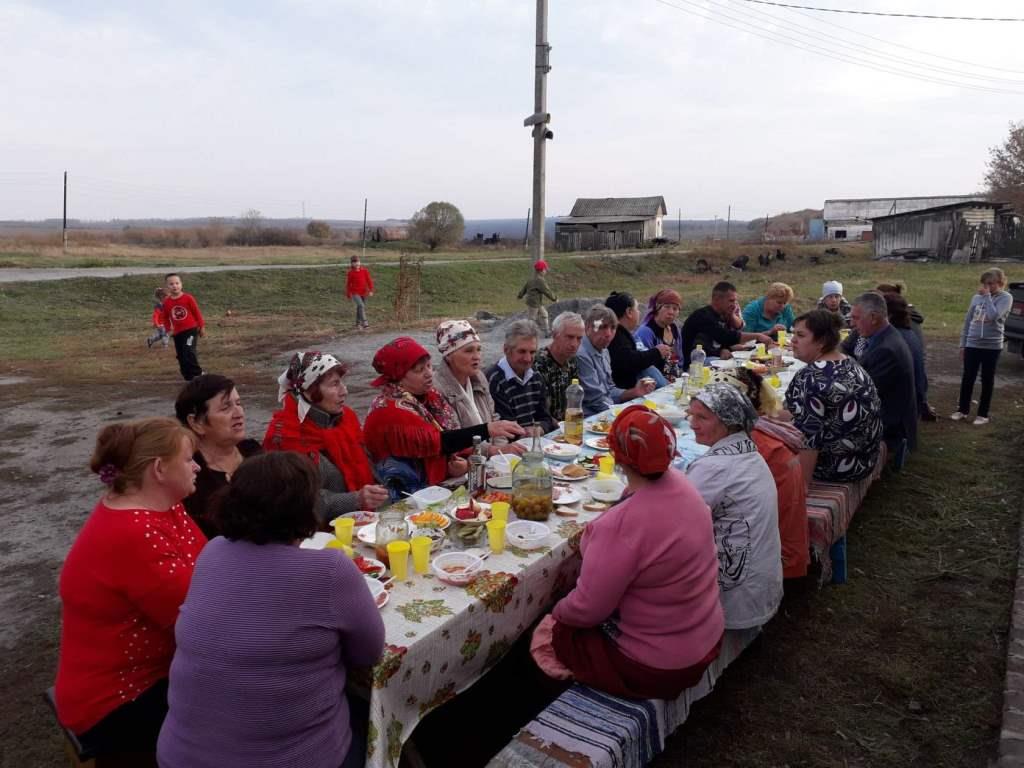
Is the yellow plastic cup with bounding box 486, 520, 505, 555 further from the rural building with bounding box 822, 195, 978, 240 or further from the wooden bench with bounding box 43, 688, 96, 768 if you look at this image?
the rural building with bounding box 822, 195, 978, 240

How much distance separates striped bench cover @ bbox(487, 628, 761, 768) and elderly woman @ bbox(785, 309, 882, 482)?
2507mm

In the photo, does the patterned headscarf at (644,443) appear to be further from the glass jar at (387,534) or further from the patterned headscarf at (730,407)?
the glass jar at (387,534)

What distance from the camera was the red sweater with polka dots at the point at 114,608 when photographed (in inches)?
86.7

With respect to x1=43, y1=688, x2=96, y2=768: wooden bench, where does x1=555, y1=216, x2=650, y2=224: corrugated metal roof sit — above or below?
above

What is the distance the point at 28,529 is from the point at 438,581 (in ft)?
15.2

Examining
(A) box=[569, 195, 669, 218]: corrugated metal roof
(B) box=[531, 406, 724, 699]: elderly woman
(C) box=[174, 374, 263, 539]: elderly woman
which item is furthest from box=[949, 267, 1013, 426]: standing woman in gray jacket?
(A) box=[569, 195, 669, 218]: corrugated metal roof

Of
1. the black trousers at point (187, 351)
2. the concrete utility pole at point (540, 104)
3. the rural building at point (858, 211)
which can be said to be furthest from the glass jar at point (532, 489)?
the rural building at point (858, 211)

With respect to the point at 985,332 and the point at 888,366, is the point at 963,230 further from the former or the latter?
the point at 888,366

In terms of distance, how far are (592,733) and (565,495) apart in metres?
1.23

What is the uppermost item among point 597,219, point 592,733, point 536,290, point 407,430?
point 597,219

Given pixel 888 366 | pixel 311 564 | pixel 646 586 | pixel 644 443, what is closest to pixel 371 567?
pixel 311 564

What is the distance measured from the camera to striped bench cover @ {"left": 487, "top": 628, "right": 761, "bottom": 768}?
7.71 ft

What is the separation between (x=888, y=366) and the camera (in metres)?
5.71

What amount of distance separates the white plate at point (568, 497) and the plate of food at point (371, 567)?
980 mm
